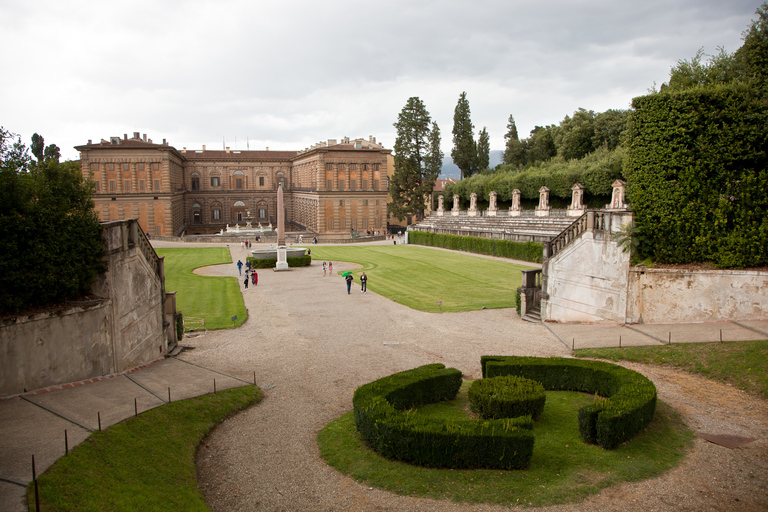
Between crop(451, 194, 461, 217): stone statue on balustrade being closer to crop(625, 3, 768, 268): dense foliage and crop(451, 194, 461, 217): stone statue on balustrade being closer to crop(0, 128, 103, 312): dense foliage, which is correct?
crop(625, 3, 768, 268): dense foliage

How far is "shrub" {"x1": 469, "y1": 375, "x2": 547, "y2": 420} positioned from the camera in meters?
10.4

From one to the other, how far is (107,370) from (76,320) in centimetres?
175

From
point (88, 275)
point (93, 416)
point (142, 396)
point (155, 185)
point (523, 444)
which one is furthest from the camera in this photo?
point (155, 185)

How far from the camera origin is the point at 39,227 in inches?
456

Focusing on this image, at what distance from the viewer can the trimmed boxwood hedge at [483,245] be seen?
39.2 m

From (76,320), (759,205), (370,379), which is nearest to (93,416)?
(76,320)

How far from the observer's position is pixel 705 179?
57.5ft

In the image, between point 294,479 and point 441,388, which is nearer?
point 294,479

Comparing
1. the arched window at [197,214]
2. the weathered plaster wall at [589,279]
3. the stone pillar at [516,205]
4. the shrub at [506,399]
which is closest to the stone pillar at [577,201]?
the stone pillar at [516,205]

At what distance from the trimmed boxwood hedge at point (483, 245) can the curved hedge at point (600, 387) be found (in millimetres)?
21065

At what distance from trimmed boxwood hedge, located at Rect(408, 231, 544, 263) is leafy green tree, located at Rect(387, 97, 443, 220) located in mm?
10797

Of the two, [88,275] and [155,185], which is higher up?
[155,185]

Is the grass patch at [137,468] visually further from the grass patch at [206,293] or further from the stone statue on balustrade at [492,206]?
the stone statue on balustrade at [492,206]

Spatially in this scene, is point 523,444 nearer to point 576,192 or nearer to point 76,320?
point 76,320
